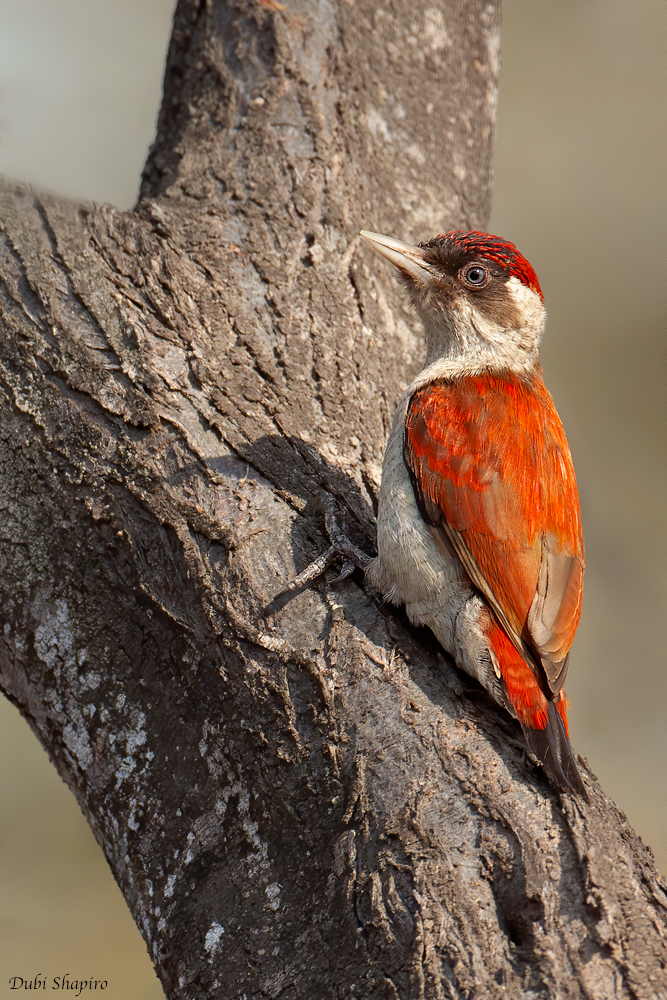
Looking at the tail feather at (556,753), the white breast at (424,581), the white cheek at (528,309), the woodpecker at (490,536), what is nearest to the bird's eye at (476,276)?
the white cheek at (528,309)

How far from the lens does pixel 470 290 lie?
3145 millimetres

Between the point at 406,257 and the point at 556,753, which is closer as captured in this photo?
the point at 556,753

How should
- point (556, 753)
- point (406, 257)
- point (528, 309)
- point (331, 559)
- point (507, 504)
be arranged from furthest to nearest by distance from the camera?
point (528, 309), point (406, 257), point (507, 504), point (331, 559), point (556, 753)

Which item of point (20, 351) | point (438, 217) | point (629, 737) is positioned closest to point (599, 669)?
point (629, 737)

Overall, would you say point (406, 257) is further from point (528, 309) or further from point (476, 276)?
point (528, 309)

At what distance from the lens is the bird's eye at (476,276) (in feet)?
10.2

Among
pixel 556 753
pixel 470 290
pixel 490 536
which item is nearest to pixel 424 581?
pixel 490 536

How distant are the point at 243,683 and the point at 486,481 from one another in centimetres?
102

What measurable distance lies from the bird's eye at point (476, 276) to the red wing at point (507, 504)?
1.90 ft

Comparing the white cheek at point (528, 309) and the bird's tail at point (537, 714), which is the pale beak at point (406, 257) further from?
the bird's tail at point (537, 714)

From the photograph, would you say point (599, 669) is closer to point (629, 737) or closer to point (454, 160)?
point (629, 737)

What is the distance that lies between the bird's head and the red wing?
0.42 m

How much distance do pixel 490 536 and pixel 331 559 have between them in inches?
20.4

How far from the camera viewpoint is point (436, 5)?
12.6ft
